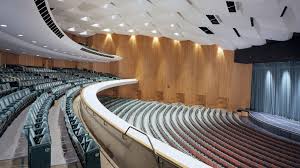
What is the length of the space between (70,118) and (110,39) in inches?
350

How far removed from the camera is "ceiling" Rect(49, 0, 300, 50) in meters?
4.06

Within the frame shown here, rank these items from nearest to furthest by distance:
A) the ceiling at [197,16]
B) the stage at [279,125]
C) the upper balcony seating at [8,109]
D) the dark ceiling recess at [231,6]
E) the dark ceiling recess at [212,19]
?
1. the upper balcony seating at [8,109]
2. the ceiling at [197,16]
3. the dark ceiling recess at [231,6]
4. the stage at [279,125]
5. the dark ceiling recess at [212,19]

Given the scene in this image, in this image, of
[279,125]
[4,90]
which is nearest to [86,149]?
[4,90]

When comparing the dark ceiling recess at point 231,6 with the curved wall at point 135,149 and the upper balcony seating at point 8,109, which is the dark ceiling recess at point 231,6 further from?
the curved wall at point 135,149

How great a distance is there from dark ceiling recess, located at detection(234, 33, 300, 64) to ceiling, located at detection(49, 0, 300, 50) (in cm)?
13

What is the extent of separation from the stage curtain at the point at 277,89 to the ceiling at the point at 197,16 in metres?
0.95

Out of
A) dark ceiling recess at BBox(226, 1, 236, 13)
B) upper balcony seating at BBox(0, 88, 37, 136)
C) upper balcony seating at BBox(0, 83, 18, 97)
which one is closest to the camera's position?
upper balcony seating at BBox(0, 88, 37, 136)

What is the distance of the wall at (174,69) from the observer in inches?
345

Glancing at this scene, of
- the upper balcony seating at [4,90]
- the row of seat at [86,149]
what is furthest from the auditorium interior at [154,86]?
the upper balcony seating at [4,90]

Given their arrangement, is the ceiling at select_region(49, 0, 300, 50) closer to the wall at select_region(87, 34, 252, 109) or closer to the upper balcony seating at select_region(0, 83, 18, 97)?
the wall at select_region(87, 34, 252, 109)

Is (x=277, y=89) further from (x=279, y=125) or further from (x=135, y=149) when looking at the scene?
(x=135, y=149)

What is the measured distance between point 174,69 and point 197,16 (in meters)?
4.39

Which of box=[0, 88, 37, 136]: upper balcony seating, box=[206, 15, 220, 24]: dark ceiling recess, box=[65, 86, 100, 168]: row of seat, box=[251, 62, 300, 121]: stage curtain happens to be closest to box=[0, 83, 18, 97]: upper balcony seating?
box=[0, 88, 37, 136]: upper balcony seating

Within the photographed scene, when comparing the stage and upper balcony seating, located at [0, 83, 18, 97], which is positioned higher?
upper balcony seating, located at [0, 83, 18, 97]
